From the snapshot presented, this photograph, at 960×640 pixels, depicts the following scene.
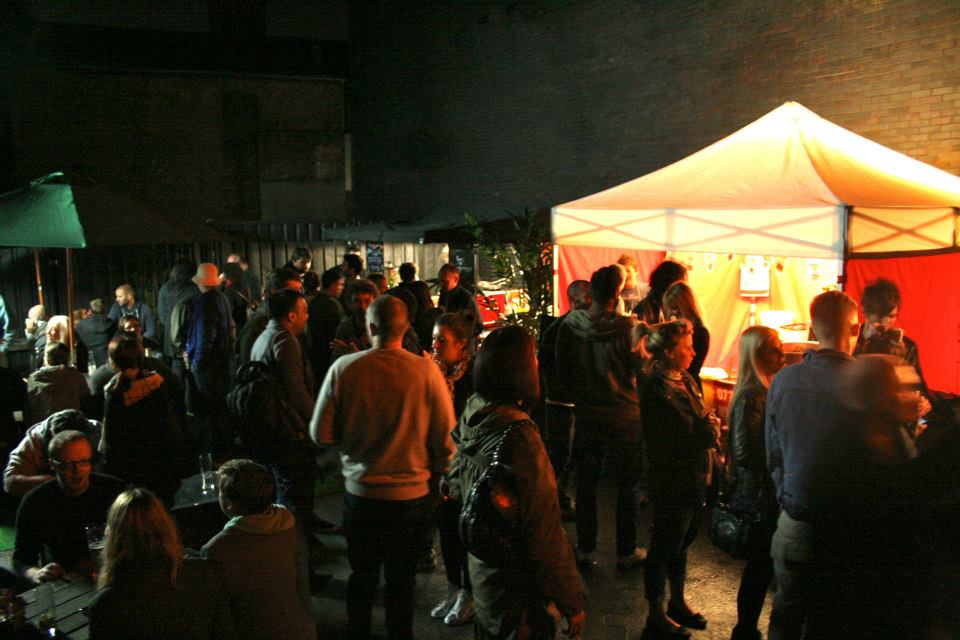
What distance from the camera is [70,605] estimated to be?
312cm

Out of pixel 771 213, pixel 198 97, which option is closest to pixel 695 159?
pixel 771 213

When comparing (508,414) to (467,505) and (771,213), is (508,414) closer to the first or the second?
(467,505)

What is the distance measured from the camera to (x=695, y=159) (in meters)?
6.66

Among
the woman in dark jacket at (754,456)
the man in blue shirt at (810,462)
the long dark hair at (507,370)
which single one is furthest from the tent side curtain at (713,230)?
the long dark hair at (507,370)

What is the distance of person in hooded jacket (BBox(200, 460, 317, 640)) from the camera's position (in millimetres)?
2764

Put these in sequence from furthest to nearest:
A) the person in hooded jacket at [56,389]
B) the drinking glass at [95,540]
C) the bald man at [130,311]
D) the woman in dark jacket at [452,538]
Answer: the bald man at [130,311] → the person in hooded jacket at [56,389] → the woman in dark jacket at [452,538] → the drinking glass at [95,540]

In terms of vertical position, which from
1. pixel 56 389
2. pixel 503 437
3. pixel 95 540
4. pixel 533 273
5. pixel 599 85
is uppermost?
pixel 599 85

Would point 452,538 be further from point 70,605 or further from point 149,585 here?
point 149,585

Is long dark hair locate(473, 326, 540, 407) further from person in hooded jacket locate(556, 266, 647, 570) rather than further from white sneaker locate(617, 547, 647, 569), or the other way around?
white sneaker locate(617, 547, 647, 569)

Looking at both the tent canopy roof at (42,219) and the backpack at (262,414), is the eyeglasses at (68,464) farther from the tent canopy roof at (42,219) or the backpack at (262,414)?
the tent canopy roof at (42,219)

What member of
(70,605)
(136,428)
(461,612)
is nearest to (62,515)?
(70,605)

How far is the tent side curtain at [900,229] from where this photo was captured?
194 inches

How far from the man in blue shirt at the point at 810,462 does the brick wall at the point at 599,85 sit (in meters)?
6.22

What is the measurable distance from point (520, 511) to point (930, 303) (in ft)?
18.3
